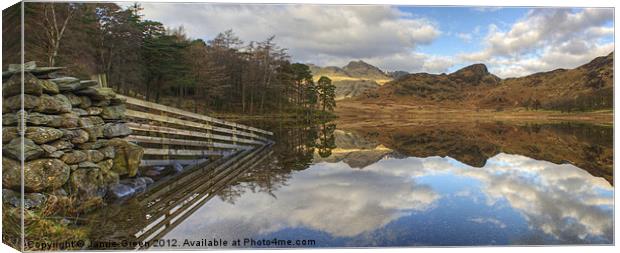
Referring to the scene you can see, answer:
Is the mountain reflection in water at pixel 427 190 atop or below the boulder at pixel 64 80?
below

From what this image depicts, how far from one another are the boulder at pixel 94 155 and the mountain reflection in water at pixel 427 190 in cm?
141

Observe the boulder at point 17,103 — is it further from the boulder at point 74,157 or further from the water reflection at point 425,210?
the water reflection at point 425,210

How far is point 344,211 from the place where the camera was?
5.48 metres

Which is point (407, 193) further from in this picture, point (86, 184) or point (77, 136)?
point (77, 136)

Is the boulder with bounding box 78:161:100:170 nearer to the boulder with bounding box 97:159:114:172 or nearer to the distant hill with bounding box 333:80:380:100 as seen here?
the boulder with bounding box 97:159:114:172

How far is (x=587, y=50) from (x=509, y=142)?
6.93 feet

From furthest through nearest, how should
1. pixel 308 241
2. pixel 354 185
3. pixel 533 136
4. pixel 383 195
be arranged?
pixel 533 136 → pixel 354 185 → pixel 383 195 → pixel 308 241

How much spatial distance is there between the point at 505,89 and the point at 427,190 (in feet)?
7.83

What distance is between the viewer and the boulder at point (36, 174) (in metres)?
4.46

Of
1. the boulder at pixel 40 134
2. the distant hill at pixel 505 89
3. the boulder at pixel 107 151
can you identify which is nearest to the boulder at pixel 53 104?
the boulder at pixel 40 134

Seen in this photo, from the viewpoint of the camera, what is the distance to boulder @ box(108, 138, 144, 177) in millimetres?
5500

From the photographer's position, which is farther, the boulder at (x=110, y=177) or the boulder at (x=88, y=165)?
the boulder at (x=110, y=177)

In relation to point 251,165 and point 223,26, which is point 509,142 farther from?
point 223,26

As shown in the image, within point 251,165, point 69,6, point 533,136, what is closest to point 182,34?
point 69,6
